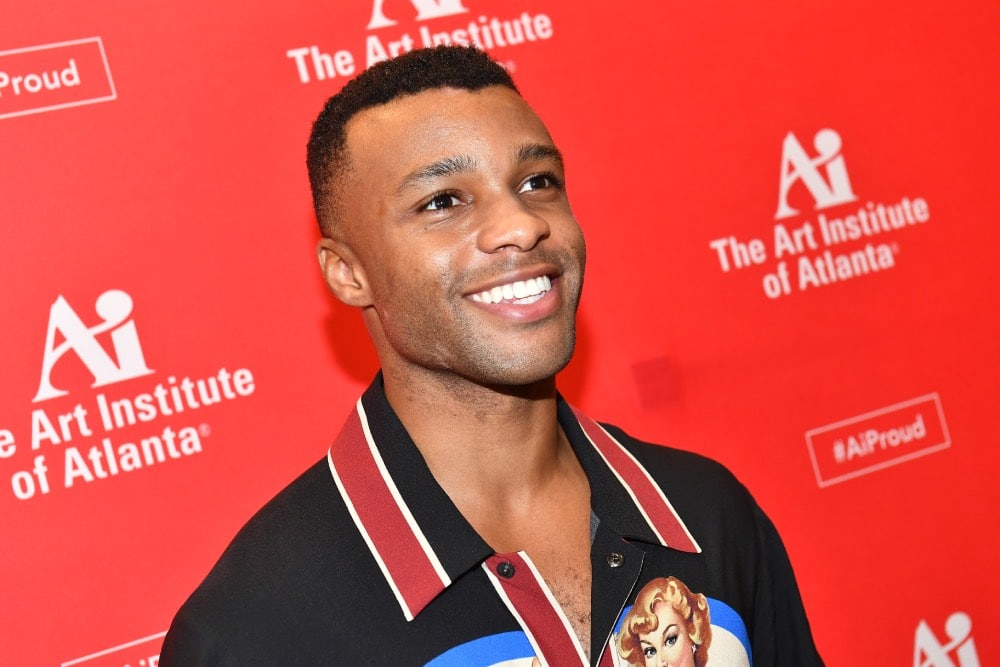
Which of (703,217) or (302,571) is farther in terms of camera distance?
(703,217)

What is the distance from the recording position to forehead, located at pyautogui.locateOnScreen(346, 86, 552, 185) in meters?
1.26

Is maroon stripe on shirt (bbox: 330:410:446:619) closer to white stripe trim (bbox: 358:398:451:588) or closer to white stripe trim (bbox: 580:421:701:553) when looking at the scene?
white stripe trim (bbox: 358:398:451:588)

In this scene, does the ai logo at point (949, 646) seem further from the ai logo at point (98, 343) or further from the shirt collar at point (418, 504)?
the ai logo at point (98, 343)

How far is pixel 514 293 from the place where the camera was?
124 cm

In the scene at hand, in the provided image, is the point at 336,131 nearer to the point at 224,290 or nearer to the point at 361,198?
the point at 361,198

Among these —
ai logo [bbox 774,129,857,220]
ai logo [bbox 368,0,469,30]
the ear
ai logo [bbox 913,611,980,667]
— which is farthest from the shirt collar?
ai logo [bbox 913,611,980,667]

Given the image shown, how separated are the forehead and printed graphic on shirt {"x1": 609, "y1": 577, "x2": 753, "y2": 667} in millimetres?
526

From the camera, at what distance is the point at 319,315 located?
1.71 m

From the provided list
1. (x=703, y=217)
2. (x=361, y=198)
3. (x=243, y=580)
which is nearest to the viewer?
(x=243, y=580)

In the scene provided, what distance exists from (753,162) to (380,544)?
111 centimetres

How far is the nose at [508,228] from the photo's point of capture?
1.22 m

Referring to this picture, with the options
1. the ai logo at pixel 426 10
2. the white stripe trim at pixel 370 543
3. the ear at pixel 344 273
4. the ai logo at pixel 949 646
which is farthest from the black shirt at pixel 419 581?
the ai logo at pixel 949 646

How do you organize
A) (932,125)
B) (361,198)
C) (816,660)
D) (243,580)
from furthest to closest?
(932,125)
(816,660)
(361,198)
(243,580)

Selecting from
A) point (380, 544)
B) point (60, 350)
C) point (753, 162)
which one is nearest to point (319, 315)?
point (60, 350)
